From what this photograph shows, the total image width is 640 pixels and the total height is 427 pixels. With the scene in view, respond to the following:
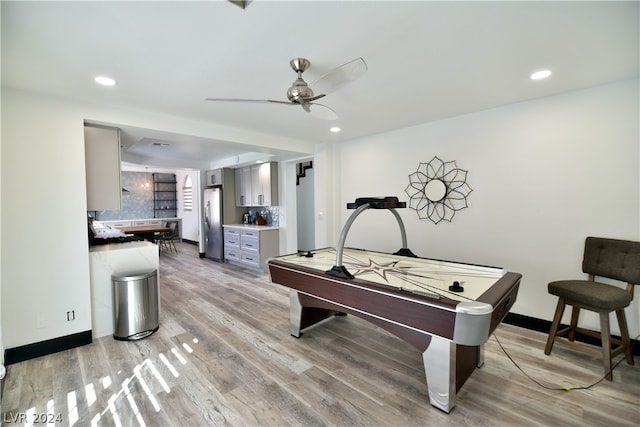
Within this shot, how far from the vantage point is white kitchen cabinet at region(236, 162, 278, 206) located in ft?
19.1

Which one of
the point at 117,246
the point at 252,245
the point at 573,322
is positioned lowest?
the point at 573,322

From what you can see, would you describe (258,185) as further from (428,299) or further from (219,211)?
(428,299)

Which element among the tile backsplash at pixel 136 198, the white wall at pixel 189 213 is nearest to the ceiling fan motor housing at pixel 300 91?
the white wall at pixel 189 213

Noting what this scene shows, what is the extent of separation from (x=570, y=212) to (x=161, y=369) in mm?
4069

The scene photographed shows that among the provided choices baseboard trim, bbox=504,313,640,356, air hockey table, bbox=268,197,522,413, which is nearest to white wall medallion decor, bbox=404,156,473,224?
air hockey table, bbox=268,197,522,413

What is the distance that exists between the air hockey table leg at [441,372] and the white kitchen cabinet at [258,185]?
451 cm

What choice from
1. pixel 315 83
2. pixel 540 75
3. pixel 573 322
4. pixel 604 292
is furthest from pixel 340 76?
pixel 573 322

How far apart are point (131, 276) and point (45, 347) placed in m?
0.88

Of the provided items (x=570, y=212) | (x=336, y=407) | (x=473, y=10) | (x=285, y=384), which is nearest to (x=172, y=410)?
(x=285, y=384)

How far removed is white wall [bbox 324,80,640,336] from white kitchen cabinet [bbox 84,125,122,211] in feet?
11.9

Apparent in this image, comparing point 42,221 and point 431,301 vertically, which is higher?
point 42,221

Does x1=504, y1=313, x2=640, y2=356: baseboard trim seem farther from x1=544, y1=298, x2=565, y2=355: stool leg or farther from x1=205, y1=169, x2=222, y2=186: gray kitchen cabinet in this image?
x1=205, y1=169, x2=222, y2=186: gray kitchen cabinet

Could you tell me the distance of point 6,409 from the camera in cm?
187

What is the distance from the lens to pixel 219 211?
6.44m
